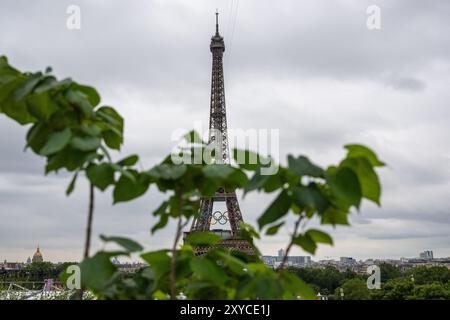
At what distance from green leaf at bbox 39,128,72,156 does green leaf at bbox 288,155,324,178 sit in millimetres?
418

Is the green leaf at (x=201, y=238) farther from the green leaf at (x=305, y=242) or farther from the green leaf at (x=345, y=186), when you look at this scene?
the green leaf at (x=345, y=186)

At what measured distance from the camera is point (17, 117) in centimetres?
113

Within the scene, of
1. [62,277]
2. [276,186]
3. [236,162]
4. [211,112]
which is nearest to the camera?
[276,186]

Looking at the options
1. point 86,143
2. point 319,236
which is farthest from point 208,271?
point 86,143

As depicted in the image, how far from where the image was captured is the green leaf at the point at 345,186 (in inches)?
33.5

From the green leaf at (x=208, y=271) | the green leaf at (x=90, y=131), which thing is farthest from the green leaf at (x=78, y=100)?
the green leaf at (x=208, y=271)

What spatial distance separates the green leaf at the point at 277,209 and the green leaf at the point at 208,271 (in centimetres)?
14

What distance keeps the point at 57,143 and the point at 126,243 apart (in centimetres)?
23

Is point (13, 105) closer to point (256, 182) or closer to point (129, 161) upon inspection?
point (129, 161)

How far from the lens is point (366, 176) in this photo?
926 millimetres

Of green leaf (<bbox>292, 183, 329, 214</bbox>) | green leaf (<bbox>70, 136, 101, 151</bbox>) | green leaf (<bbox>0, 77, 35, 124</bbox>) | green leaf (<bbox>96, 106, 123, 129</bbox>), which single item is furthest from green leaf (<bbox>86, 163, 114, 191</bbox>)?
green leaf (<bbox>292, 183, 329, 214</bbox>)
